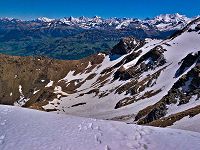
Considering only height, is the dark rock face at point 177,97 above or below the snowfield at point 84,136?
above

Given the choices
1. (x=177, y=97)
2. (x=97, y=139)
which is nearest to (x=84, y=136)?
(x=97, y=139)

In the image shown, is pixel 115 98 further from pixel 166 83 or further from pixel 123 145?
pixel 123 145

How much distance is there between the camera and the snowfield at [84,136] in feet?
63.9

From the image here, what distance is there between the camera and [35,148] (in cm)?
1906

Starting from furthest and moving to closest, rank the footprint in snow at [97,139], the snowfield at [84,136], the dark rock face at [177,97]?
the dark rock face at [177,97], the footprint in snow at [97,139], the snowfield at [84,136]

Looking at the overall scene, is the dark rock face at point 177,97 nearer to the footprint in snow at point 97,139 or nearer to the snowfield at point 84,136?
the snowfield at point 84,136

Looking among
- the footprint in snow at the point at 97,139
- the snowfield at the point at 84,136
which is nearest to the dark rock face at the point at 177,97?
the snowfield at the point at 84,136

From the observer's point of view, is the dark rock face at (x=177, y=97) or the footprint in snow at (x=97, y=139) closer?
the footprint in snow at (x=97, y=139)

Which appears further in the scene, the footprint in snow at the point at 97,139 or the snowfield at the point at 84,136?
the footprint in snow at the point at 97,139

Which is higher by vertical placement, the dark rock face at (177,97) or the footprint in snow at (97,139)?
the dark rock face at (177,97)

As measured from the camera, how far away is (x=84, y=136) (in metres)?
21.0

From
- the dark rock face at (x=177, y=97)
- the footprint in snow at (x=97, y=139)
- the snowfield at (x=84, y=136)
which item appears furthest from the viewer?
the dark rock face at (x=177, y=97)

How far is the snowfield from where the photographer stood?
19484 millimetres

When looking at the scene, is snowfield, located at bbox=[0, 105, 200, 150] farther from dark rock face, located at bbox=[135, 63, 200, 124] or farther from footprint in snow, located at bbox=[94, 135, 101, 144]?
dark rock face, located at bbox=[135, 63, 200, 124]
